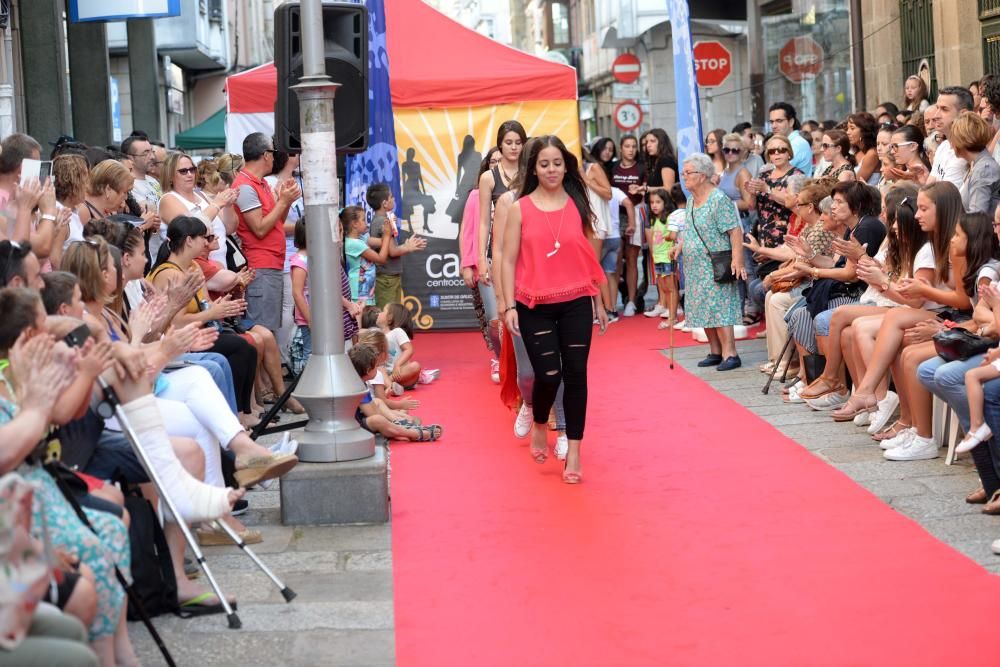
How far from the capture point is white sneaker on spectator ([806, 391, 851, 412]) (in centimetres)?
1000

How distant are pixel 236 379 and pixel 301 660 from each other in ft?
14.7

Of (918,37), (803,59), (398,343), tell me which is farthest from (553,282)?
(803,59)

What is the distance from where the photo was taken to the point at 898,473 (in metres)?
7.96

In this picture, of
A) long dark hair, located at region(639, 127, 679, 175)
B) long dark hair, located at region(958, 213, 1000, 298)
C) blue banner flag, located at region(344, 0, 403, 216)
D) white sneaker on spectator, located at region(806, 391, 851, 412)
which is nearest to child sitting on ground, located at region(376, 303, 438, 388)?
blue banner flag, located at region(344, 0, 403, 216)

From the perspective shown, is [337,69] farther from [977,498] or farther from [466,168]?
[466,168]

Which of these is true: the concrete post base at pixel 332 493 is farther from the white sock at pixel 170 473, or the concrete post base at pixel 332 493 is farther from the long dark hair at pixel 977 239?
the long dark hair at pixel 977 239

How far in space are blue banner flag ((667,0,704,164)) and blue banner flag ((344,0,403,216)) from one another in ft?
8.68

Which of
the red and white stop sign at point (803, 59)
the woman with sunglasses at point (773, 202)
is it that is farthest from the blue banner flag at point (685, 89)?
the red and white stop sign at point (803, 59)

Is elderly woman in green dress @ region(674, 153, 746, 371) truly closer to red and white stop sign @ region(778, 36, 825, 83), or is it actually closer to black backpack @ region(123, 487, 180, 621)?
black backpack @ region(123, 487, 180, 621)

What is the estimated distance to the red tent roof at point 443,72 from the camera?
15586 millimetres

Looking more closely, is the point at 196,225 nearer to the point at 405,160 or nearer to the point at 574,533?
the point at 574,533

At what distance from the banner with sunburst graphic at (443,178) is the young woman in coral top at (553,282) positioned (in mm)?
7514

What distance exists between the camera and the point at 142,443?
18.7ft

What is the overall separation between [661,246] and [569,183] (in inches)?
291
